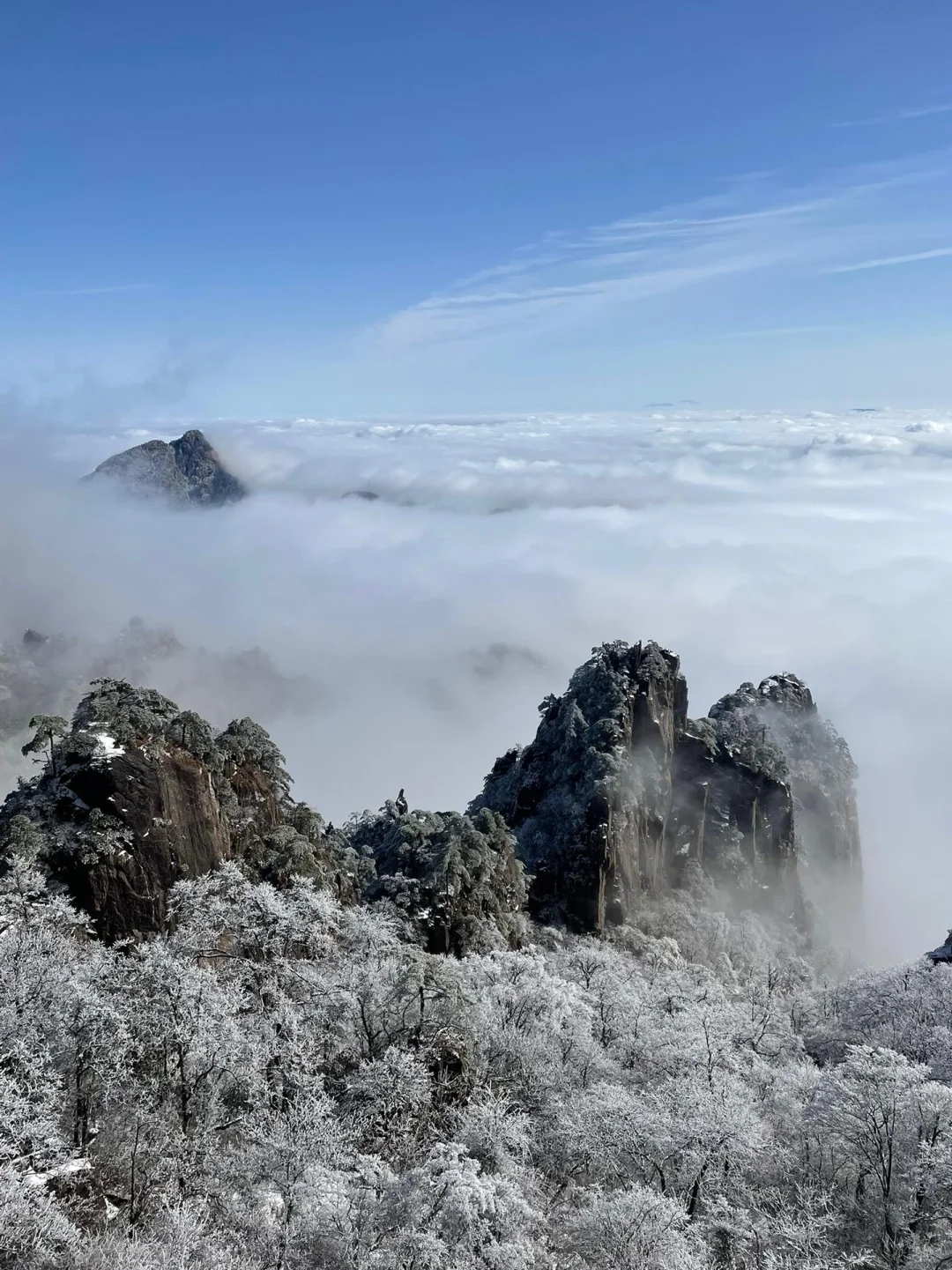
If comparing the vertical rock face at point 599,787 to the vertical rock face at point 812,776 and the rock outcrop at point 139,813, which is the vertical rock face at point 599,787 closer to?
the vertical rock face at point 812,776

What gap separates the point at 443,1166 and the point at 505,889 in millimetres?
46345

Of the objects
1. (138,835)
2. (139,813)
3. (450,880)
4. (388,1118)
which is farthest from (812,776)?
(138,835)

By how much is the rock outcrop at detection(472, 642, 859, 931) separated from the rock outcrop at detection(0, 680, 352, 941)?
1861 inches

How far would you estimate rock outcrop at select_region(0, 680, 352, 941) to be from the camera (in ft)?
158

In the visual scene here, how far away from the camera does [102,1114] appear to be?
3631cm

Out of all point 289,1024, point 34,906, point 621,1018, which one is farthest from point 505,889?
point 34,906

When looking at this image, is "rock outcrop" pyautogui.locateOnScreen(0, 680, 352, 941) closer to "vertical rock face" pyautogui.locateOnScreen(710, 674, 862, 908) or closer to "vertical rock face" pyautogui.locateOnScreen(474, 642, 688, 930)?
"vertical rock face" pyautogui.locateOnScreen(474, 642, 688, 930)

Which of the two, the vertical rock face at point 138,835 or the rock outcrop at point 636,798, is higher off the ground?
the vertical rock face at point 138,835

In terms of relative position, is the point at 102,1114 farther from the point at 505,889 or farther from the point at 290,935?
the point at 505,889

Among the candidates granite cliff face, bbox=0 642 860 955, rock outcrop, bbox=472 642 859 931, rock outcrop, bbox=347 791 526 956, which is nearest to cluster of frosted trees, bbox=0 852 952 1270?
granite cliff face, bbox=0 642 860 955

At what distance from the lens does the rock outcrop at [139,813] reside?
48.2 m

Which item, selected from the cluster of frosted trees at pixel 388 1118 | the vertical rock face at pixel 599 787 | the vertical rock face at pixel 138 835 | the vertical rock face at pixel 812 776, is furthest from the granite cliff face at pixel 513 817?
the cluster of frosted trees at pixel 388 1118

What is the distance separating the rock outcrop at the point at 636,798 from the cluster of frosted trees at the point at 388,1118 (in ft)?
140

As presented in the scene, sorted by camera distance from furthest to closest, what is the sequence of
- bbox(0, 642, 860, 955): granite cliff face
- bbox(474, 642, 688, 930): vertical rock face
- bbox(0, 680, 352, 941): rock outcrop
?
bbox(474, 642, 688, 930): vertical rock face < bbox(0, 642, 860, 955): granite cliff face < bbox(0, 680, 352, 941): rock outcrop
